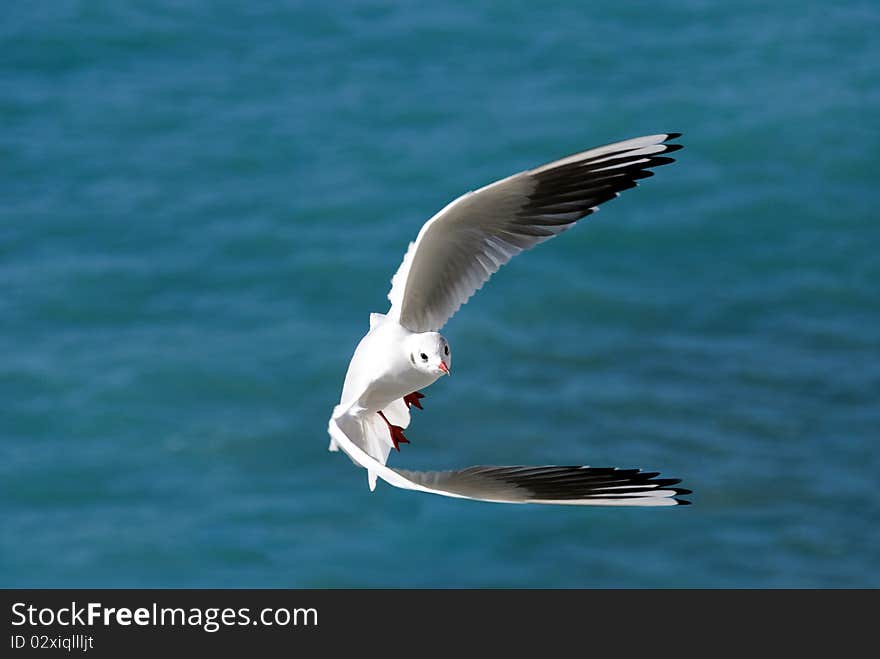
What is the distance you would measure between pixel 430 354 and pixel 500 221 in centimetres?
74

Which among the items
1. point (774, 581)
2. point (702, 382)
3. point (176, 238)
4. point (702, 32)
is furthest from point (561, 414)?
point (702, 32)

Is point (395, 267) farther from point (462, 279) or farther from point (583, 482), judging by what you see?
point (583, 482)

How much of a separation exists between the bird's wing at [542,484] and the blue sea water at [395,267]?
11.4ft

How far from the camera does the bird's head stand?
4.82 m

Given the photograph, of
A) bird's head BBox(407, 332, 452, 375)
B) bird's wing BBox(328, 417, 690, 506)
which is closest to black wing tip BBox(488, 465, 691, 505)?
bird's wing BBox(328, 417, 690, 506)

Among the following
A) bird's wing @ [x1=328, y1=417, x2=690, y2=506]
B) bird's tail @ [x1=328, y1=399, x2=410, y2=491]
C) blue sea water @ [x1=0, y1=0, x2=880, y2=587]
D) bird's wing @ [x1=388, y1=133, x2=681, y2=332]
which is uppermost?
blue sea water @ [x1=0, y1=0, x2=880, y2=587]

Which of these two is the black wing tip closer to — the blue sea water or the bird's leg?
the bird's leg

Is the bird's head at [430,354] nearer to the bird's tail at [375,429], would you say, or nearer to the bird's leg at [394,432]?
the bird's tail at [375,429]

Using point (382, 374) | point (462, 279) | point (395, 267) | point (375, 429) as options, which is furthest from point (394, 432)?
point (395, 267)

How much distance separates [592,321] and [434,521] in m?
1.86

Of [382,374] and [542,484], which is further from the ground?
[382,374]

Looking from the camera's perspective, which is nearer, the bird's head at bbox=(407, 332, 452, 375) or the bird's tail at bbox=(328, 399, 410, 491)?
the bird's head at bbox=(407, 332, 452, 375)

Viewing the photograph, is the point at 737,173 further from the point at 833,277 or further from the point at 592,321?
the point at 592,321

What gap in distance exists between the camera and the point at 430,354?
15.9 feet
